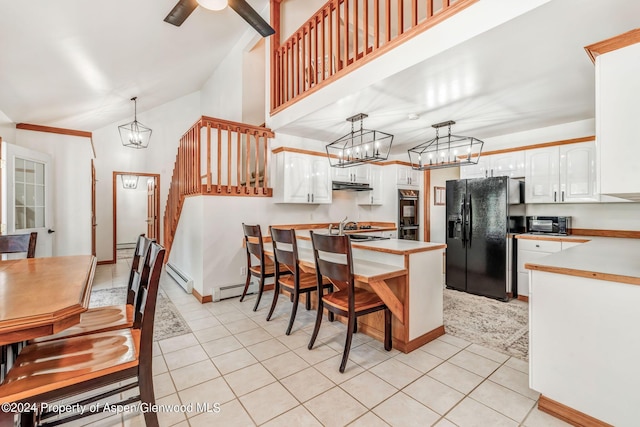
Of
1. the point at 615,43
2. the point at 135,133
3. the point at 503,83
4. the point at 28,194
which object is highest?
the point at 135,133

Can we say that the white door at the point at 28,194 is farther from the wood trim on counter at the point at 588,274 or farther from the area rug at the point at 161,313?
the wood trim on counter at the point at 588,274

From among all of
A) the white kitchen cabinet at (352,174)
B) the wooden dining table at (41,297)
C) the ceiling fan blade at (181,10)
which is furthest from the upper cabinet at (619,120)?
the white kitchen cabinet at (352,174)

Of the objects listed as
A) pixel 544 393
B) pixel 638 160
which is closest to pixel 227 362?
pixel 544 393

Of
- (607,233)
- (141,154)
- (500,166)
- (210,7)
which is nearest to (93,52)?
(210,7)

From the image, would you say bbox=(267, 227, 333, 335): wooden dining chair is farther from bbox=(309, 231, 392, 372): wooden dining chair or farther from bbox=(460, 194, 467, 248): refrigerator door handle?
bbox=(460, 194, 467, 248): refrigerator door handle

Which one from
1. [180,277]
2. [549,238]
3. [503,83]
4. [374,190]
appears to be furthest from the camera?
[374,190]

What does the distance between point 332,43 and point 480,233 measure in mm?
3190

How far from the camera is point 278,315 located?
334 cm

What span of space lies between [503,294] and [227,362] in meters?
3.57

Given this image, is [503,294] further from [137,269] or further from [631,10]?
[137,269]

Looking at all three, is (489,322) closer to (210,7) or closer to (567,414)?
(567,414)

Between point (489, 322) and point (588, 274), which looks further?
point (489, 322)

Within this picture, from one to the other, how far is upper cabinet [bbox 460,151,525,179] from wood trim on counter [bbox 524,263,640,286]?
3.17 meters

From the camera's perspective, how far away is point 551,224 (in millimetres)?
3969
